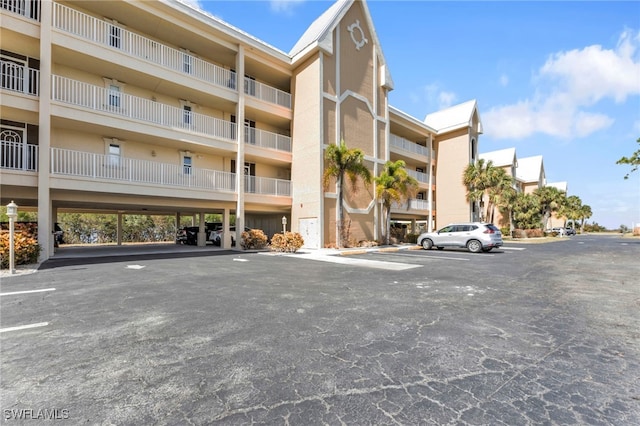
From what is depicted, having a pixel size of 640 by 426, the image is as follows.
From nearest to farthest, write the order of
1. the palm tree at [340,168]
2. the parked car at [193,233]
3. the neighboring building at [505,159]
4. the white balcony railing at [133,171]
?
the white balcony railing at [133,171] < the palm tree at [340,168] < the parked car at [193,233] < the neighboring building at [505,159]

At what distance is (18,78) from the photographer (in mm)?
12641

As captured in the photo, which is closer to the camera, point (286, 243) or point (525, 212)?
point (286, 243)

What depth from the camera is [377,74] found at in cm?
2408

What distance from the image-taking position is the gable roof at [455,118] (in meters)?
31.6

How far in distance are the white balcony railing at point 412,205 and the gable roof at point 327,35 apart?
404 inches

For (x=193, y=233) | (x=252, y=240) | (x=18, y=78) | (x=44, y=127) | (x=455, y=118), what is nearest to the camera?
(x=44, y=127)

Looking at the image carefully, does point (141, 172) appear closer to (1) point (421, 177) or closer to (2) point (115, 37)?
(2) point (115, 37)

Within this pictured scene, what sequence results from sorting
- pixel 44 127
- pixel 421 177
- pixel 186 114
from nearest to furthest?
pixel 44 127
pixel 186 114
pixel 421 177

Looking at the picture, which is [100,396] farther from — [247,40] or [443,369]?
[247,40]

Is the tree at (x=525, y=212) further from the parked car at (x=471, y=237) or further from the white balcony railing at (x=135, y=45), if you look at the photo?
the white balcony railing at (x=135, y=45)

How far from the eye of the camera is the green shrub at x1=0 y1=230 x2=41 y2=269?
10.3 m

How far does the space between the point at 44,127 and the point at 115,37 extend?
597cm

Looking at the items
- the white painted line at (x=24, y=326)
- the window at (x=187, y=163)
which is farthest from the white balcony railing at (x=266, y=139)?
the white painted line at (x=24, y=326)

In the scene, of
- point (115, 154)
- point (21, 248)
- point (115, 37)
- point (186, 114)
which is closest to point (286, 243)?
point (186, 114)
